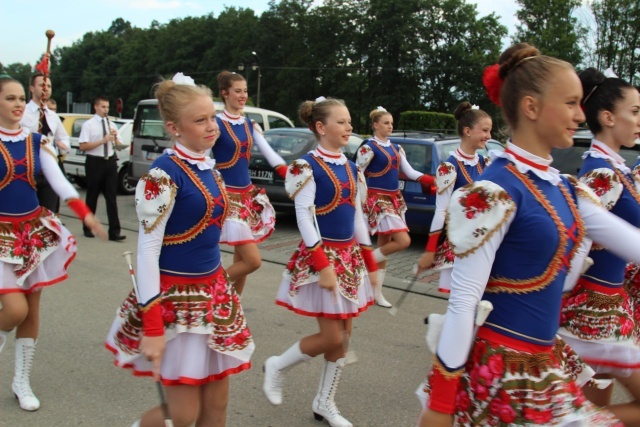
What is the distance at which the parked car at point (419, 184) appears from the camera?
8375mm

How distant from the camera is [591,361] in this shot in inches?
109

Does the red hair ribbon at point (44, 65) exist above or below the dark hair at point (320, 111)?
above

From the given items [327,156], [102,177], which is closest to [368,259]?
[327,156]

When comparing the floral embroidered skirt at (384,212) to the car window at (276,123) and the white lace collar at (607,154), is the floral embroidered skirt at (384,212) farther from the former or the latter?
the car window at (276,123)

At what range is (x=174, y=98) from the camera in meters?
2.78

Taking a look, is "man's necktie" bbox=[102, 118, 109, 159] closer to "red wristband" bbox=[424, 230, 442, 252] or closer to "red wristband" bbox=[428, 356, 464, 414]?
"red wristband" bbox=[424, 230, 442, 252]

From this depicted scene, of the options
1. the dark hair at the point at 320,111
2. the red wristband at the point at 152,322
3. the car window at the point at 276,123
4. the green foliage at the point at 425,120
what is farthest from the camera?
the green foliage at the point at 425,120

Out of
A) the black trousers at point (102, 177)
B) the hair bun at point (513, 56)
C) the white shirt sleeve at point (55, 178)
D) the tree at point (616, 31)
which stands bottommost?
the black trousers at point (102, 177)

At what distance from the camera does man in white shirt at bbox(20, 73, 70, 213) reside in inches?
270

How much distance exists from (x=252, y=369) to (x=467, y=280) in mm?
2877

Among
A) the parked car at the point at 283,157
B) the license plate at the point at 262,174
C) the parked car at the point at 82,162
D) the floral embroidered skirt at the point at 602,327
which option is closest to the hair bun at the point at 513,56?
the floral embroidered skirt at the point at 602,327

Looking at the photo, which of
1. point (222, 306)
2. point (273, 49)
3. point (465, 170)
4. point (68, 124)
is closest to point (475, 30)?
point (273, 49)

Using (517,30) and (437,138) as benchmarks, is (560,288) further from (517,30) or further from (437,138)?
(517,30)

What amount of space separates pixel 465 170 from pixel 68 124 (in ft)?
39.1
